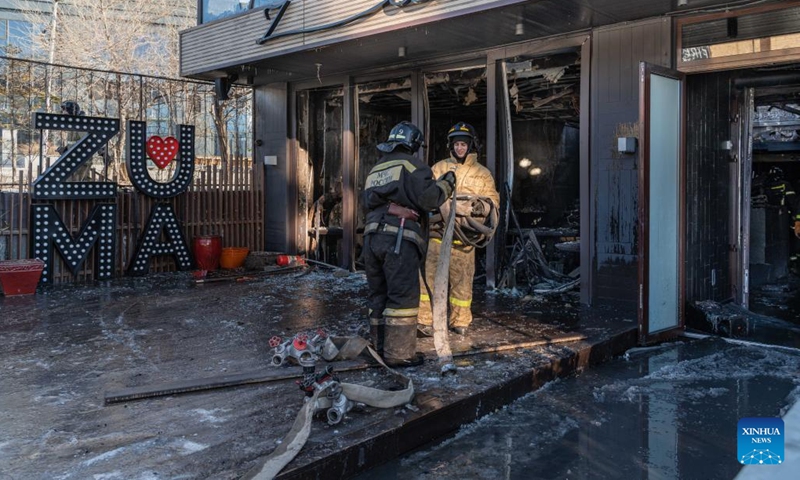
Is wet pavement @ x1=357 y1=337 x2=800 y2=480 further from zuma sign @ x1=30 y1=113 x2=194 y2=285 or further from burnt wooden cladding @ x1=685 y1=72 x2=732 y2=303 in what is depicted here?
zuma sign @ x1=30 y1=113 x2=194 y2=285

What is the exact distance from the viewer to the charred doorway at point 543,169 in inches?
349

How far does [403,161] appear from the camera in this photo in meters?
5.05

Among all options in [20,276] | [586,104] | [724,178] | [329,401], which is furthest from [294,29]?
[329,401]

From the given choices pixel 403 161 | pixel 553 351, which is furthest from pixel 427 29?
pixel 553 351

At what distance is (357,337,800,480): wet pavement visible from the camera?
3686 millimetres

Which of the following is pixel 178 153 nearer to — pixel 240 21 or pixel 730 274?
pixel 240 21

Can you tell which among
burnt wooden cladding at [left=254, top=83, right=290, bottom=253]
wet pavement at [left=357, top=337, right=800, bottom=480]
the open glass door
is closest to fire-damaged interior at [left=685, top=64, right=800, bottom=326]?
the open glass door

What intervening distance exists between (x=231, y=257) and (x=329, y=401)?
26.1 feet

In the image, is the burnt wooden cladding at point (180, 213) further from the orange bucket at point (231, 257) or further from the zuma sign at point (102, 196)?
the orange bucket at point (231, 257)

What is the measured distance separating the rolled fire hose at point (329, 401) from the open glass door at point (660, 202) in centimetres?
304

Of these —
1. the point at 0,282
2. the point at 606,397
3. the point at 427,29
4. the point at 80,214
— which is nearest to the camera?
the point at 606,397

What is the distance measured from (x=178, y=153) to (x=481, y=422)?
8284mm

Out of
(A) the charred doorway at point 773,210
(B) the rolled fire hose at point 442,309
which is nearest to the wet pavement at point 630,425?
(B) the rolled fire hose at point 442,309

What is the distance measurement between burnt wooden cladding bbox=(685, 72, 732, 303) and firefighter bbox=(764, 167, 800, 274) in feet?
12.6
